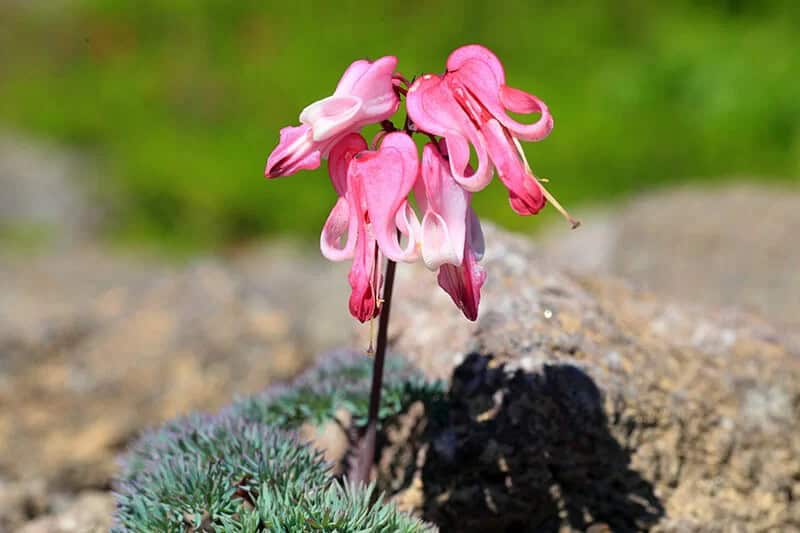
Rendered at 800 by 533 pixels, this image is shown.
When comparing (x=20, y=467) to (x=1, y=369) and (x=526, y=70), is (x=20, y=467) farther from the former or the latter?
(x=526, y=70)

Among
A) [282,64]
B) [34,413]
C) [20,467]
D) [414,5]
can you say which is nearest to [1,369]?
[34,413]

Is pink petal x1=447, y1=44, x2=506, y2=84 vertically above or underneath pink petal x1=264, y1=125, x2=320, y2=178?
above

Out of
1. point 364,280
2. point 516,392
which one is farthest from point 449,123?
point 516,392

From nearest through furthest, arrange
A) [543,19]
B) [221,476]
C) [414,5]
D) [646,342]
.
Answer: [221,476] < [646,342] < [543,19] < [414,5]

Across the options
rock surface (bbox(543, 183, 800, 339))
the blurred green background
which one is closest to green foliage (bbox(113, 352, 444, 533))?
rock surface (bbox(543, 183, 800, 339))

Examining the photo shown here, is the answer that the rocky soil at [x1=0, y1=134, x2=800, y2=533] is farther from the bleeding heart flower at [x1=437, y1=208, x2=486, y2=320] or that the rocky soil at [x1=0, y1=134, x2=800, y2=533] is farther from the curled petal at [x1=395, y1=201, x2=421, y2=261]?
the curled petal at [x1=395, y1=201, x2=421, y2=261]

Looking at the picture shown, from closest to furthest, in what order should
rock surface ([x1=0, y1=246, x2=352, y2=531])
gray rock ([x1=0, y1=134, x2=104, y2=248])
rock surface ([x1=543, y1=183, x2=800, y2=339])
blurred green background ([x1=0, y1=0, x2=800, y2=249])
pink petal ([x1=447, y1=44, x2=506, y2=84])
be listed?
pink petal ([x1=447, y1=44, x2=506, y2=84]), rock surface ([x1=0, y1=246, x2=352, y2=531]), rock surface ([x1=543, y1=183, x2=800, y2=339]), blurred green background ([x1=0, y1=0, x2=800, y2=249]), gray rock ([x1=0, y1=134, x2=104, y2=248])

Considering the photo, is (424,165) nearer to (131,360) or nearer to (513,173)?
(513,173)
